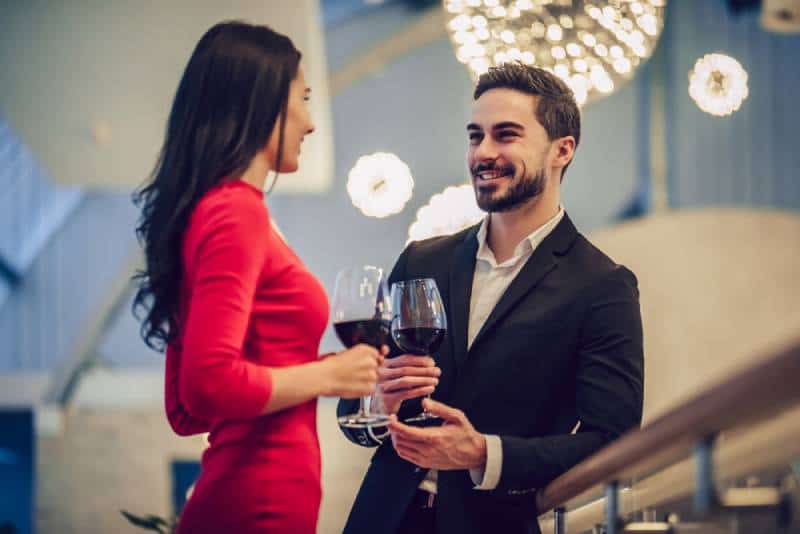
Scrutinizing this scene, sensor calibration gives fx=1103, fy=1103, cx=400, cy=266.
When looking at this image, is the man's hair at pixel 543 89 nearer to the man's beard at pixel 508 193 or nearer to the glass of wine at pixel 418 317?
the man's beard at pixel 508 193

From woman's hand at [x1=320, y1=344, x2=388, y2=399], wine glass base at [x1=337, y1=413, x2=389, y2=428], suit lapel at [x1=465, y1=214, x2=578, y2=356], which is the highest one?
suit lapel at [x1=465, y1=214, x2=578, y2=356]

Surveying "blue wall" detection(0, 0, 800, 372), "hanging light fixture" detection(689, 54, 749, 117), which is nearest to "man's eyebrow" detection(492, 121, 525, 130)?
"hanging light fixture" detection(689, 54, 749, 117)

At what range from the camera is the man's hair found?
2.69 meters

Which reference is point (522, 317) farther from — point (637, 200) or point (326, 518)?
point (637, 200)

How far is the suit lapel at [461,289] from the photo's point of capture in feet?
8.00

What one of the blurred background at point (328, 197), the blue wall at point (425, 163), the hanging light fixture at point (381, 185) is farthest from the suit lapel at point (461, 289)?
the blue wall at point (425, 163)

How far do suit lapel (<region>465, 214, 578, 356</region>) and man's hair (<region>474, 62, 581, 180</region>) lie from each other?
0.21 metres

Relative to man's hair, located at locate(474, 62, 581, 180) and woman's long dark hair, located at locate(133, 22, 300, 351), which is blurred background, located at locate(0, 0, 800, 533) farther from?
woman's long dark hair, located at locate(133, 22, 300, 351)

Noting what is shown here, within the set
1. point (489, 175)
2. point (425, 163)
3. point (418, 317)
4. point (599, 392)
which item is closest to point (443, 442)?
point (418, 317)

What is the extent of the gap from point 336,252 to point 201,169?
828 centimetres

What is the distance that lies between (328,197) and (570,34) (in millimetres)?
7402

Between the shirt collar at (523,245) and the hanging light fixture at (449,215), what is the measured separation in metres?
0.45

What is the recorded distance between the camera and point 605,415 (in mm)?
2299

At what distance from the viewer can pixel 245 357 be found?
175cm
